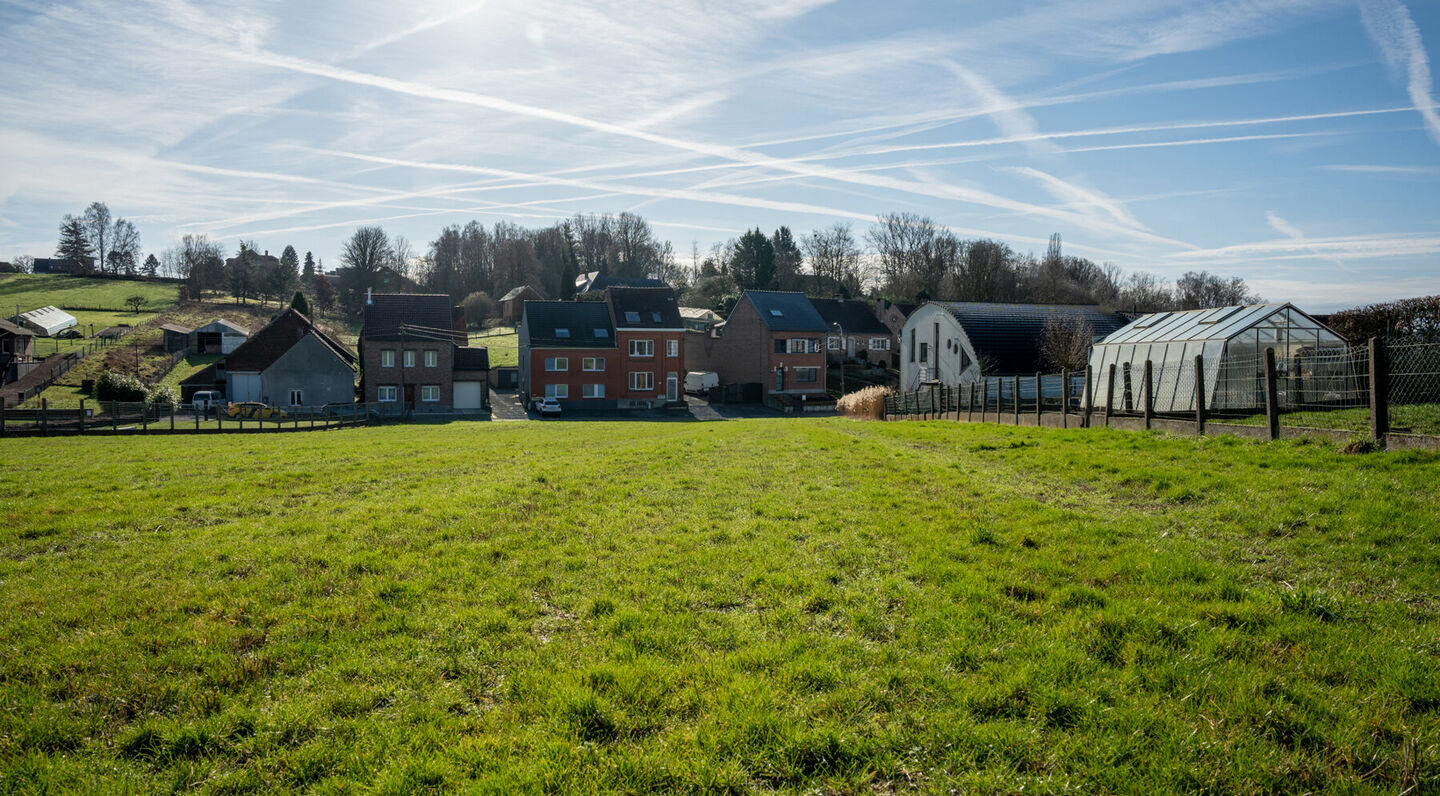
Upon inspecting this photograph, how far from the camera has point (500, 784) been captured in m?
3.44

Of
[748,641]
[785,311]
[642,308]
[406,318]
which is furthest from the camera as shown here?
[785,311]

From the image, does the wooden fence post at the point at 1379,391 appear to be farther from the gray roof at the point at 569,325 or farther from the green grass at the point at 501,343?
the green grass at the point at 501,343

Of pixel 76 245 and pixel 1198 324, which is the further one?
pixel 76 245

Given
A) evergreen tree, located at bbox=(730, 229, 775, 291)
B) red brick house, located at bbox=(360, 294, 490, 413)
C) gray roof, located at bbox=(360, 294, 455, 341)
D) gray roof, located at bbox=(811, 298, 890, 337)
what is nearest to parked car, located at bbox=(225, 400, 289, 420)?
red brick house, located at bbox=(360, 294, 490, 413)

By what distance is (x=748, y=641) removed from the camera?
5047mm

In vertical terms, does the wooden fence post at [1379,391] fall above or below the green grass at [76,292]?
below

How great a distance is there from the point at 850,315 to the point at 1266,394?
222ft

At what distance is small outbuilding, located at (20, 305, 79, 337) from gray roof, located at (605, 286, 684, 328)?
61944 mm

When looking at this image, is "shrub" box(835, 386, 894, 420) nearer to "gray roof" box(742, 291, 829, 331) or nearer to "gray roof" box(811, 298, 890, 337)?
"gray roof" box(742, 291, 829, 331)

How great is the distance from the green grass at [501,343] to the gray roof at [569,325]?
12774 mm

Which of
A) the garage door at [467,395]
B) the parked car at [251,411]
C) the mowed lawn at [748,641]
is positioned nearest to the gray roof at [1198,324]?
the mowed lawn at [748,641]

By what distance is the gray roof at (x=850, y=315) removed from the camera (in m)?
78.7

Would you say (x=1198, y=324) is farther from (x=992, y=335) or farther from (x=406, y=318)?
(x=406, y=318)

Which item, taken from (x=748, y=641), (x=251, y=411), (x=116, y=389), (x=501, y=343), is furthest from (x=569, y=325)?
(x=748, y=641)
